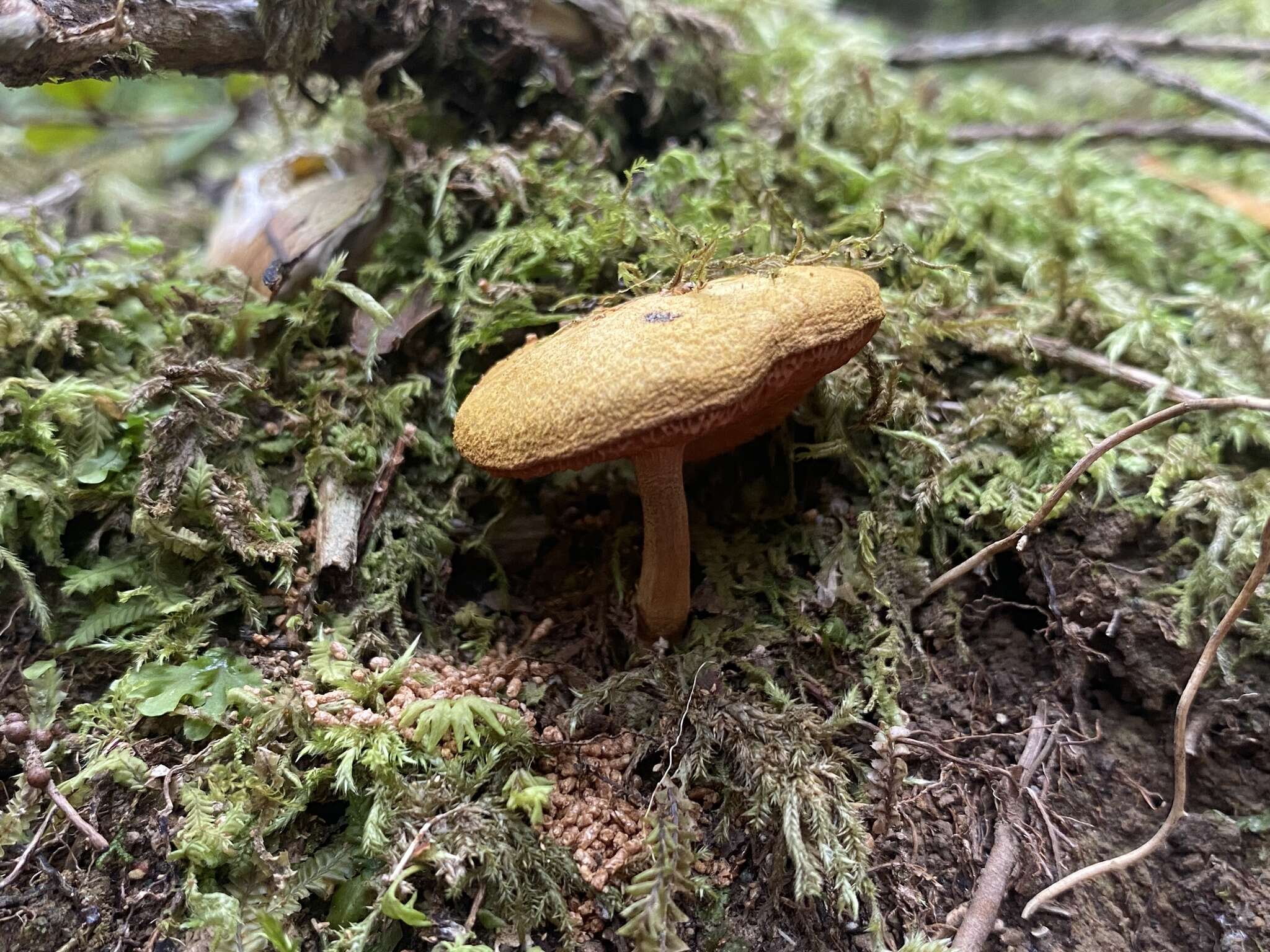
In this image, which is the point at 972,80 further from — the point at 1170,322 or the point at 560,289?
the point at 560,289

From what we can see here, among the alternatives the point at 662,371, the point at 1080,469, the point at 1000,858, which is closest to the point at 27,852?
the point at 662,371

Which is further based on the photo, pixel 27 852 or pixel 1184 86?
pixel 1184 86

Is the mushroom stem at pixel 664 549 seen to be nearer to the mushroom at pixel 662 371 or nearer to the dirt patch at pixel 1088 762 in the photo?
the mushroom at pixel 662 371

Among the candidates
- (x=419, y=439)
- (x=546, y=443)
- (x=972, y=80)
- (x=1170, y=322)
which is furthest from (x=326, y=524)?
(x=972, y=80)

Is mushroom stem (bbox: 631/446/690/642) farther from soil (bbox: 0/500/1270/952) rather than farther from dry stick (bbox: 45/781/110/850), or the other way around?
dry stick (bbox: 45/781/110/850)

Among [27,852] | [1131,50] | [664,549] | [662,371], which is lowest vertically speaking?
[27,852]

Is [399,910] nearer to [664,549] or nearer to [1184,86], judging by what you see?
[664,549]
